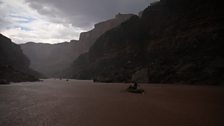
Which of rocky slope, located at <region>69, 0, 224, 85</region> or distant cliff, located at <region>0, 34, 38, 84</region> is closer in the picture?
rocky slope, located at <region>69, 0, 224, 85</region>

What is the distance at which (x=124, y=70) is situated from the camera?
94.1 m

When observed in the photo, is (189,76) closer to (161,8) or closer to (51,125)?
(161,8)

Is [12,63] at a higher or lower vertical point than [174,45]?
lower

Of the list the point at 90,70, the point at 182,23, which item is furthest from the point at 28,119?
the point at 90,70

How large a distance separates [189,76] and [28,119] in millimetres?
57403

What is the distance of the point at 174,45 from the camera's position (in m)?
81.8

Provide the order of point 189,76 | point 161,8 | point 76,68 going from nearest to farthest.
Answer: point 189,76 → point 161,8 → point 76,68

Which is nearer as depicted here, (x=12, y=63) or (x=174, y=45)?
(x=174, y=45)

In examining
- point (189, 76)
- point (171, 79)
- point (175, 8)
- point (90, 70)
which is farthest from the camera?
point (90, 70)

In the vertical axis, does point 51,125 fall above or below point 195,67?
below

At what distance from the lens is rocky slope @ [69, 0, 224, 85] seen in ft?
214

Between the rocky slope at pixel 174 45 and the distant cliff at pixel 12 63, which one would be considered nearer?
the rocky slope at pixel 174 45

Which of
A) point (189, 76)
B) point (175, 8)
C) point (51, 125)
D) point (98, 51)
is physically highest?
point (175, 8)

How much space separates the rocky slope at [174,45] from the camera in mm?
65312
